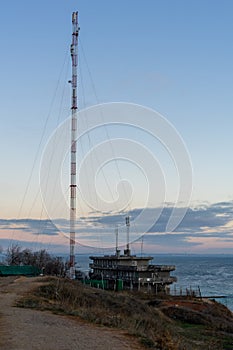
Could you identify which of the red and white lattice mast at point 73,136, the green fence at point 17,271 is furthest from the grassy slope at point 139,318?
the green fence at point 17,271

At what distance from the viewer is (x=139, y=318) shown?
71.1 ft

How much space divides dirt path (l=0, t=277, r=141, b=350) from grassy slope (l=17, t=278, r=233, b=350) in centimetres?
79

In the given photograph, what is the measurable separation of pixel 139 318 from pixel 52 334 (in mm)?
7770

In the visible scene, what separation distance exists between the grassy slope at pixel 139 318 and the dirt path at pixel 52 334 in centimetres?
79

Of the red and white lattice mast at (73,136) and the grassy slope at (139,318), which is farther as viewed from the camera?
the red and white lattice mast at (73,136)

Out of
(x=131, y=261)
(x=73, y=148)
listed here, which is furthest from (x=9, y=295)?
(x=131, y=261)

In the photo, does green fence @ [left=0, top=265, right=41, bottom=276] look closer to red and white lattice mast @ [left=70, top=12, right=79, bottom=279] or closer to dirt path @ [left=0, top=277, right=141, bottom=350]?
red and white lattice mast @ [left=70, top=12, right=79, bottom=279]

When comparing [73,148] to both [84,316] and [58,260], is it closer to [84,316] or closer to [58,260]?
[84,316]

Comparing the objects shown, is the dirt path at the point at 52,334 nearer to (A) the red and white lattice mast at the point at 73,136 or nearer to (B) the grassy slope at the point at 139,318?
(B) the grassy slope at the point at 139,318

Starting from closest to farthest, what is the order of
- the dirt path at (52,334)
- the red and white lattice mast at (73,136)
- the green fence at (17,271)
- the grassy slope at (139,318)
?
1. the dirt path at (52,334)
2. the grassy slope at (139,318)
3. the red and white lattice mast at (73,136)
4. the green fence at (17,271)

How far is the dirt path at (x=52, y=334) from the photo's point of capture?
13062 millimetres

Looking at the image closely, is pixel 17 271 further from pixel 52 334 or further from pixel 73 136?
pixel 52 334

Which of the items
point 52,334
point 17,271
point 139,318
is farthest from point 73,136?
point 52,334

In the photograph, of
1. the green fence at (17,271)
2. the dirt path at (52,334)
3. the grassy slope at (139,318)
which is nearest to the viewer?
the dirt path at (52,334)
